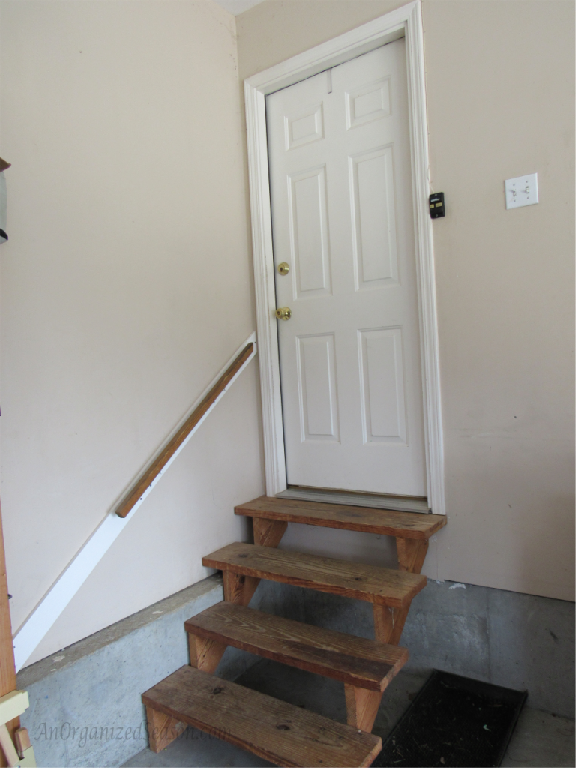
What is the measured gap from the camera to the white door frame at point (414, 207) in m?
2.00

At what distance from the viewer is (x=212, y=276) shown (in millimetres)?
2297

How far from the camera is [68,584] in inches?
65.4

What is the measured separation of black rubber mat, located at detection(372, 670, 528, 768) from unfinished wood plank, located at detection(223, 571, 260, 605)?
0.72m

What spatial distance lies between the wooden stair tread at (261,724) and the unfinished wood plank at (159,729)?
0.05 meters

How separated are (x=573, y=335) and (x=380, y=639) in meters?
1.19

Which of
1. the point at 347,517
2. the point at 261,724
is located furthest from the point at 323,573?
the point at 261,724

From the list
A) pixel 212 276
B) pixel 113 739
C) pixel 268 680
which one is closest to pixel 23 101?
pixel 212 276

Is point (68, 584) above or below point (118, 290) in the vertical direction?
below

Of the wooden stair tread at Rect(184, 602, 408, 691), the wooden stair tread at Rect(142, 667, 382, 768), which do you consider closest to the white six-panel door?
the wooden stair tread at Rect(184, 602, 408, 691)

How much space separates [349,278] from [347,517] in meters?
1.02

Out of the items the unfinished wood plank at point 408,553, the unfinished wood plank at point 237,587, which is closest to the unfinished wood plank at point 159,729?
the unfinished wood plank at point 237,587

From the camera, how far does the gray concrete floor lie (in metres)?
1.59

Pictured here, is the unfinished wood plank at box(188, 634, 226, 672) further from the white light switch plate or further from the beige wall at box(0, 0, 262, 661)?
the white light switch plate

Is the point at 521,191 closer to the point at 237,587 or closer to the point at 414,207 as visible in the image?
the point at 414,207
